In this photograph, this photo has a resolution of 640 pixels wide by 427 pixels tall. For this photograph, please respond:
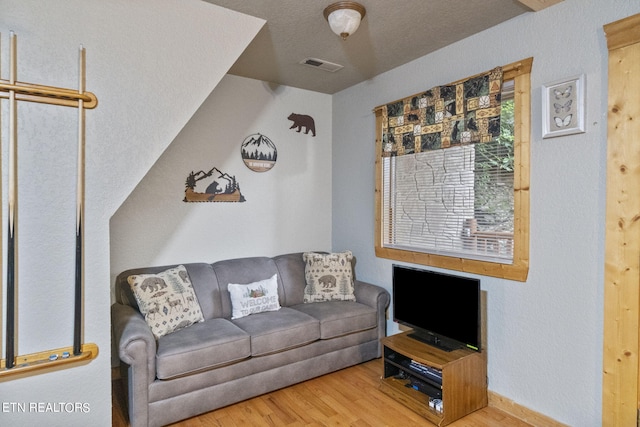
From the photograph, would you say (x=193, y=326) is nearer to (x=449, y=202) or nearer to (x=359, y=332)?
(x=359, y=332)

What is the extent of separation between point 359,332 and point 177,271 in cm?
157

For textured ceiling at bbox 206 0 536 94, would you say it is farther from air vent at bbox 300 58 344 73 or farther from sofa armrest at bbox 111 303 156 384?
sofa armrest at bbox 111 303 156 384

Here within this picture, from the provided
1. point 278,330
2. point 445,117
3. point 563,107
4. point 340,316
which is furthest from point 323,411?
point 563,107

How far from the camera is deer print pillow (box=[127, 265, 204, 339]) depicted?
102 inches

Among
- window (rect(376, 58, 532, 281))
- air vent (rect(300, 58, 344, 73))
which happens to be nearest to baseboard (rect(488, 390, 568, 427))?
window (rect(376, 58, 532, 281))

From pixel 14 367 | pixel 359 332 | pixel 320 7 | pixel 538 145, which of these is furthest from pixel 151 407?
pixel 538 145

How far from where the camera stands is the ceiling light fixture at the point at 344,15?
7.44 feet

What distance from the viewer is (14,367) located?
1757mm

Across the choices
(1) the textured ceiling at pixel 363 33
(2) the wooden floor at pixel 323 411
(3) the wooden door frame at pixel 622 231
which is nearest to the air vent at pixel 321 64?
(1) the textured ceiling at pixel 363 33

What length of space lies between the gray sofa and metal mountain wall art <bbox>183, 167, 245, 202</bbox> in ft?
1.97

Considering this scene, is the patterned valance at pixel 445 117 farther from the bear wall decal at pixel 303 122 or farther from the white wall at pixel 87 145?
the white wall at pixel 87 145

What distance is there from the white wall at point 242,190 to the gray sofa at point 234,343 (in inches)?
8.2

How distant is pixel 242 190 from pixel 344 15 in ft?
6.29

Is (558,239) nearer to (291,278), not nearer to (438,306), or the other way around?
(438,306)
